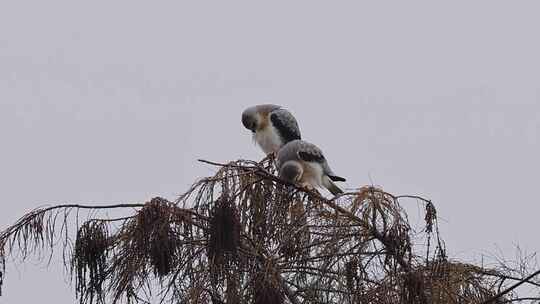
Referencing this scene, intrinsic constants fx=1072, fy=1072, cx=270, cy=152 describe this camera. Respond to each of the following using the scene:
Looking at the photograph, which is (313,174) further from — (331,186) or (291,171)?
(291,171)

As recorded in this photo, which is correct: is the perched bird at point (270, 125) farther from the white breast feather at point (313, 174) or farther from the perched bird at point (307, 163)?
the white breast feather at point (313, 174)

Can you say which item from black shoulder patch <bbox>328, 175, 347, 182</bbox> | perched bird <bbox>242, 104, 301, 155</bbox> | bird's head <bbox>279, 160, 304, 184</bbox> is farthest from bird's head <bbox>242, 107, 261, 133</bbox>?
bird's head <bbox>279, 160, 304, 184</bbox>

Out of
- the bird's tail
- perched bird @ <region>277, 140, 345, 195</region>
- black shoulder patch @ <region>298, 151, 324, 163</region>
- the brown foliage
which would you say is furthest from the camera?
the bird's tail

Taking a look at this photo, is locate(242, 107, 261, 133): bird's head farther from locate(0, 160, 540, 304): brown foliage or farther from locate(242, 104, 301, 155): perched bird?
locate(0, 160, 540, 304): brown foliage

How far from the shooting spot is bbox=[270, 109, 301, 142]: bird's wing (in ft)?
33.8

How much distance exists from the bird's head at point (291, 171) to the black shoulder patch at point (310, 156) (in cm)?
41

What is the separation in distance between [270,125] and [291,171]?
10.1 feet

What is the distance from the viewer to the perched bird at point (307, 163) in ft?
25.5

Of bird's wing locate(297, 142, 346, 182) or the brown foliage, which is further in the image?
bird's wing locate(297, 142, 346, 182)

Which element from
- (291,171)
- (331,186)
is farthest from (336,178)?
(291,171)

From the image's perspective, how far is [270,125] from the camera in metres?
10.4

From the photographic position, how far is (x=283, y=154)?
7969mm

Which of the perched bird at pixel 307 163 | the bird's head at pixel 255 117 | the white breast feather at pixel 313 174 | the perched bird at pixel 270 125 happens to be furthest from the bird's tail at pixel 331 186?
the bird's head at pixel 255 117

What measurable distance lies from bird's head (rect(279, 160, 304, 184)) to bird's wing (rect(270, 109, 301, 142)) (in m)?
2.66
